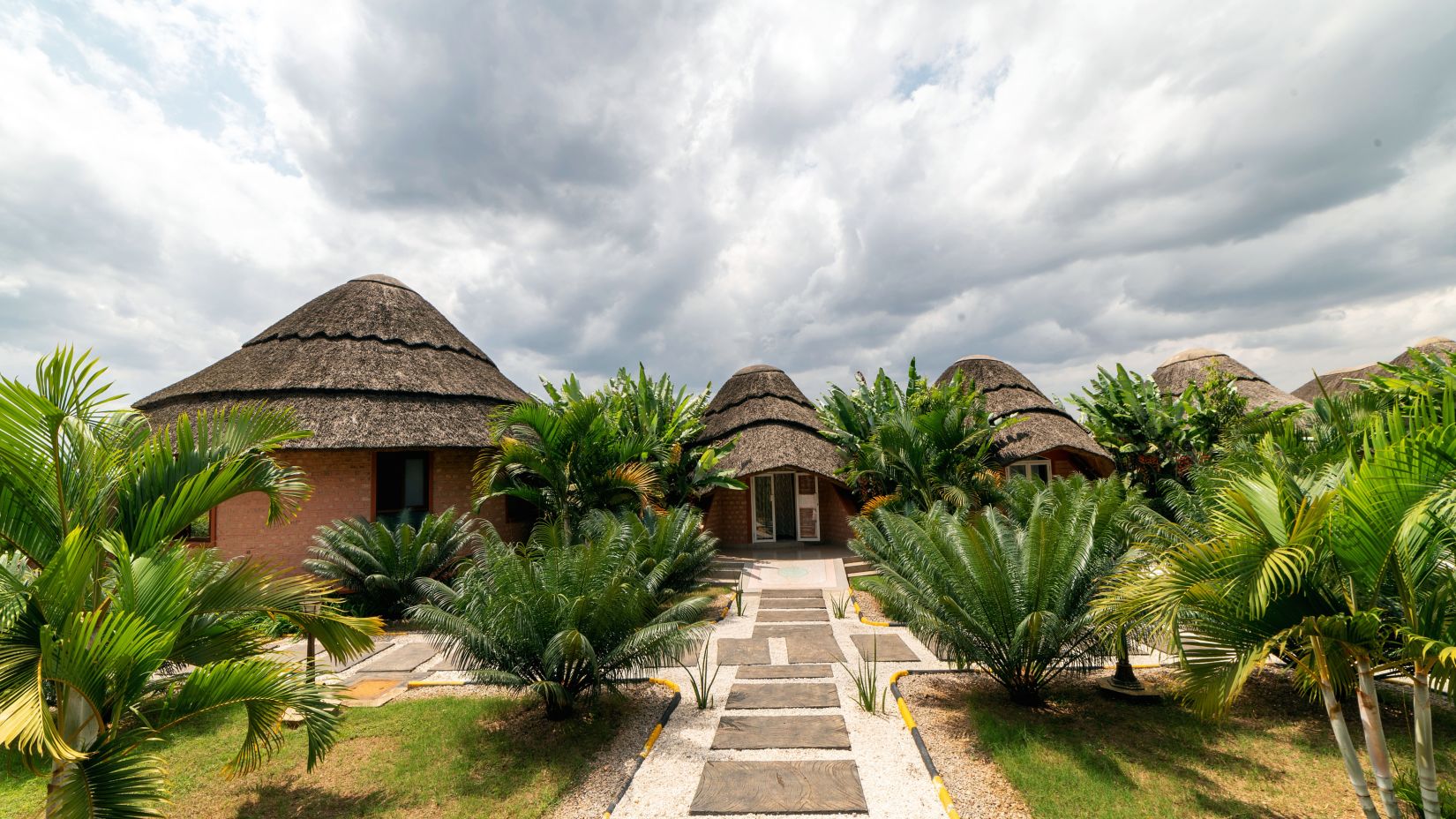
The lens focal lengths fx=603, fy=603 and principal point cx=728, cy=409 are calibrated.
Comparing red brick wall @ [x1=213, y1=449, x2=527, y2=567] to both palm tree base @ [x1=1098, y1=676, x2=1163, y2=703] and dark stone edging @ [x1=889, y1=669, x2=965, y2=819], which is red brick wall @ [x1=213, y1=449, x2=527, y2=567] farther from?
palm tree base @ [x1=1098, y1=676, x2=1163, y2=703]

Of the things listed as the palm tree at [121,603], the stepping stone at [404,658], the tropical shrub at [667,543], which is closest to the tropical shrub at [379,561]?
the stepping stone at [404,658]

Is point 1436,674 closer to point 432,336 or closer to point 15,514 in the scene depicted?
Answer: point 15,514

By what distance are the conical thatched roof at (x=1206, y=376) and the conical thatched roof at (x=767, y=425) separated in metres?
11.5

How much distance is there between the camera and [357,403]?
11156 millimetres

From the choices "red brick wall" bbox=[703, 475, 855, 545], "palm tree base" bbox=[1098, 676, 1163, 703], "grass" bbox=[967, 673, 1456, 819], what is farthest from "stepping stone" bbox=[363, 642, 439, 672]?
"red brick wall" bbox=[703, 475, 855, 545]

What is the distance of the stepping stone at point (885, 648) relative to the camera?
6988 millimetres

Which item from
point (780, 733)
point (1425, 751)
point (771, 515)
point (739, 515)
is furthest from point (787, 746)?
point (771, 515)

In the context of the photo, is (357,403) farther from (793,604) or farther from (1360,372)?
(1360,372)

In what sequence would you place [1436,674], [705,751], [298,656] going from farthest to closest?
A: [298,656]
[705,751]
[1436,674]

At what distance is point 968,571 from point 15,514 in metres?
6.46

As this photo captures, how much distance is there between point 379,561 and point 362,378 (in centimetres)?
429

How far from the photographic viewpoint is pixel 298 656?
7.38m

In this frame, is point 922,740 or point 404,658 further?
point 404,658

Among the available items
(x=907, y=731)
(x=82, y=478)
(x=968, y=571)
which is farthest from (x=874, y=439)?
(x=82, y=478)
